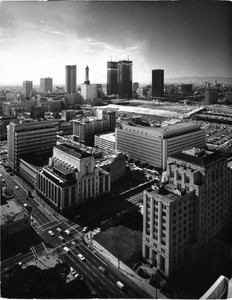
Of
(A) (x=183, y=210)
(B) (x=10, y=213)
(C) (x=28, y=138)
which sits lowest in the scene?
(B) (x=10, y=213)

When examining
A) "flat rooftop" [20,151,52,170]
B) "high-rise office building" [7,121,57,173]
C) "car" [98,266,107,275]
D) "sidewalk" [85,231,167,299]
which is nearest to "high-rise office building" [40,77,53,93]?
"high-rise office building" [7,121,57,173]

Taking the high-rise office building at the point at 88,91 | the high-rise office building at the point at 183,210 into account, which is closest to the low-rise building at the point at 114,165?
the high-rise office building at the point at 183,210

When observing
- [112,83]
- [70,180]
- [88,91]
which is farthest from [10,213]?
[112,83]

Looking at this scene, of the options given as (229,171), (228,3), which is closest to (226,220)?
(229,171)

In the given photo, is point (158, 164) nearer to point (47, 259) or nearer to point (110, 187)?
point (110, 187)

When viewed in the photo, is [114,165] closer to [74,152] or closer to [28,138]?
[74,152]

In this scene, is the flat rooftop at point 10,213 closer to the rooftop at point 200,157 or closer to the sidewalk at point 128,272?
the sidewalk at point 128,272

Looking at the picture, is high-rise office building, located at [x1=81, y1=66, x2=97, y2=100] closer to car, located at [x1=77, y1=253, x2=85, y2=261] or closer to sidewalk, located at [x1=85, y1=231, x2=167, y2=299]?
sidewalk, located at [x1=85, y1=231, x2=167, y2=299]
